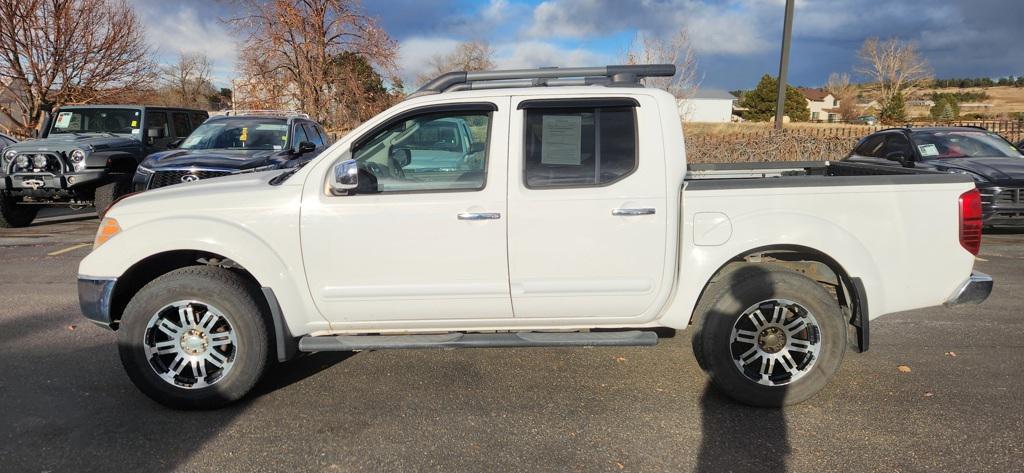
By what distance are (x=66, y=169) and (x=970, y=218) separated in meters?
11.3

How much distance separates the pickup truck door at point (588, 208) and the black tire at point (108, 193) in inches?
339

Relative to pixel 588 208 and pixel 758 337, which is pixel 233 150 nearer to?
pixel 588 208

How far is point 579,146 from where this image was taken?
389cm

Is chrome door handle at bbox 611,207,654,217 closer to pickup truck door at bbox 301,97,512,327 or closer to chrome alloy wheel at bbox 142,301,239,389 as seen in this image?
pickup truck door at bbox 301,97,512,327

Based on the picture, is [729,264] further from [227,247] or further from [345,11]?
[345,11]

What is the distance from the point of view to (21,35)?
2058cm

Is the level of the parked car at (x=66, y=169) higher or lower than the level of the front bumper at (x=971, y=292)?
higher

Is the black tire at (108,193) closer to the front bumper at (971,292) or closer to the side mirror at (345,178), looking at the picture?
the side mirror at (345,178)

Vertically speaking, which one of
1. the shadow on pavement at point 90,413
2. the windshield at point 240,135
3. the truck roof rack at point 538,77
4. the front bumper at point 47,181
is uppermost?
the truck roof rack at point 538,77

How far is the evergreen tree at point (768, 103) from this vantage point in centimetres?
4809

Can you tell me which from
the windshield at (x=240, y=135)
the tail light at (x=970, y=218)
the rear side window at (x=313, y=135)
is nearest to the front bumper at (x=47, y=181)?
the windshield at (x=240, y=135)

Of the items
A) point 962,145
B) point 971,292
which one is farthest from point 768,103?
point 971,292

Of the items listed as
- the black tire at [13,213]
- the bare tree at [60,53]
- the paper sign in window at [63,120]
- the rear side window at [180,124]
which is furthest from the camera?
the bare tree at [60,53]

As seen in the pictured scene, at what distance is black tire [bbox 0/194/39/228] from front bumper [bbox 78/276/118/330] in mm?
8503
